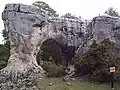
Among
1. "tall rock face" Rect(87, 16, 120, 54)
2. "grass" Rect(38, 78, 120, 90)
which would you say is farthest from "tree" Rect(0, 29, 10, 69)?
"tall rock face" Rect(87, 16, 120, 54)

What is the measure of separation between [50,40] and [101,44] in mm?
5160

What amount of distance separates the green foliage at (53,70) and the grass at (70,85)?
126cm

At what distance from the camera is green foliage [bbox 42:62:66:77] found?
16342 mm

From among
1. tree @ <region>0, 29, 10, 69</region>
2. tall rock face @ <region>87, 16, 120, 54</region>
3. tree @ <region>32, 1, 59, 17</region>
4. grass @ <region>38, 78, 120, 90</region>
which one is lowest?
grass @ <region>38, 78, 120, 90</region>

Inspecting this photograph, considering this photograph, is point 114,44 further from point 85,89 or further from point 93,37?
point 85,89

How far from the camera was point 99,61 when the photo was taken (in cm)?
1478

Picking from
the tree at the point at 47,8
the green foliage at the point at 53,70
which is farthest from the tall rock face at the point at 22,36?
the tree at the point at 47,8

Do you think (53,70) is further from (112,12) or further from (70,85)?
(112,12)

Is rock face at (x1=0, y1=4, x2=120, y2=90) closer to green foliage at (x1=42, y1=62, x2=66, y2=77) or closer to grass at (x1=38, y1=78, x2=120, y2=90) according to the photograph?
grass at (x1=38, y1=78, x2=120, y2=90)

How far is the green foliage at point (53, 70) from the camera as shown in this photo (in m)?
16.3

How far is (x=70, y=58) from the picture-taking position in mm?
19781

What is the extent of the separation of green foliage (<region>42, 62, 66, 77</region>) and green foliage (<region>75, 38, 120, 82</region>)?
4.76 ft

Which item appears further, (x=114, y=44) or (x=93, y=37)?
(x=93, y=37)

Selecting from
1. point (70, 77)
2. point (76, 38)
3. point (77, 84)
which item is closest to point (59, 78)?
point (70, 77)
